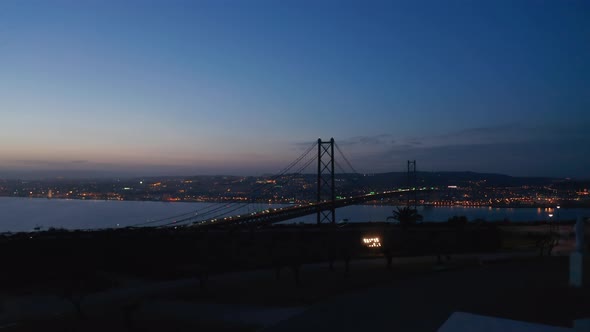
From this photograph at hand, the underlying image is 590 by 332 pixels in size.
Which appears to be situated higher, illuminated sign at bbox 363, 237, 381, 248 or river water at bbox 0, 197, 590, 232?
illuminated sign at bbox 363, 237, 381, 248

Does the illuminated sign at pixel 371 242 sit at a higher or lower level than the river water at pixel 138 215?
higher

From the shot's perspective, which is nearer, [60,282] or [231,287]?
[231,287]

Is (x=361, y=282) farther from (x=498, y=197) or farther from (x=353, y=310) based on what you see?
(x=498, y=197)

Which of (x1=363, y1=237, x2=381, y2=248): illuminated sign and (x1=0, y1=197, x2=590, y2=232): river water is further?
(x1=0, y1=197, x2=590, y2=232): river water

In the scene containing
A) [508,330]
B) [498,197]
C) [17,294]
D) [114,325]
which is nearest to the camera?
[508,330]

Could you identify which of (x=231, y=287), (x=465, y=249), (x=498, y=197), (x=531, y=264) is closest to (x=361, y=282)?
(x=231, y=287)

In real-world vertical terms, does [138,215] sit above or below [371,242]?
below

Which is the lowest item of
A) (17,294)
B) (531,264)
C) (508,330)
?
(17,294)

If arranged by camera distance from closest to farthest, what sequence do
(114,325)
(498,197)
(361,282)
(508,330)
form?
(508,330) < (114,325) < (361,282) < (498,197)

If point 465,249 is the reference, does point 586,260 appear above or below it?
above

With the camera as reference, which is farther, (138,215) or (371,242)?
(138,215)

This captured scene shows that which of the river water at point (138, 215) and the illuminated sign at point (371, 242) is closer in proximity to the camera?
→ the illuminated sign at point (371, 242)
